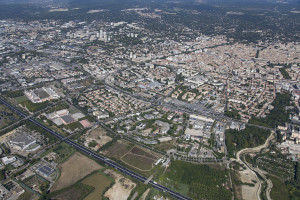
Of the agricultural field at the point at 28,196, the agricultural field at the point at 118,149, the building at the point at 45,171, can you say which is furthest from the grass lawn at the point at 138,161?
the agricultural field at the point at 28,196

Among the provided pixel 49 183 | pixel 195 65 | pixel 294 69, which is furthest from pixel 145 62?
pixel 49 183

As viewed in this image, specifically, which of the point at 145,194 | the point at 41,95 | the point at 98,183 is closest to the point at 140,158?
the point at 145,194

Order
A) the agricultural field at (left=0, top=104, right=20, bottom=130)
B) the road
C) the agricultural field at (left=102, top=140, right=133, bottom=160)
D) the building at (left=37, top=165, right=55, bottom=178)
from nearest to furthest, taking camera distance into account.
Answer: the road
the building at (left=37, top=165, right=55, bottom=178)
the agricultural field at (left=102, top=140, right=133, bottom=160)
the agricultural field at (left=0, top=104, right=20, bottom=130)

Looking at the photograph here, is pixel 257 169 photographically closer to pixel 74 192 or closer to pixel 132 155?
pixel 132 155

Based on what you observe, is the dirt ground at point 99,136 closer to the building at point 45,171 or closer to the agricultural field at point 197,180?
the building at point 45,171

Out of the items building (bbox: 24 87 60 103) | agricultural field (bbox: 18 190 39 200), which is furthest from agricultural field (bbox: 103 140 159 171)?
building (bbox: 24 87 60 103)

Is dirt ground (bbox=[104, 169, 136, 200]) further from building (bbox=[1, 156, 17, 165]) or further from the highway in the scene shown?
building (bbox=[1, 156, 17, 165])

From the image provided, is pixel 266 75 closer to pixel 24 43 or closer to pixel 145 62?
pixel 145 62
